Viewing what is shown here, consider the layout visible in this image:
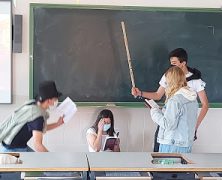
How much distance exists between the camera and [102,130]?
14.4ft

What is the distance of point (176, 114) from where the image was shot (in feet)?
11.1

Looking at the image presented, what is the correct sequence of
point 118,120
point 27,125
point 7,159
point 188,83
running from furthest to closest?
point 118,120
point 188,83
point 27,125
point 7,159

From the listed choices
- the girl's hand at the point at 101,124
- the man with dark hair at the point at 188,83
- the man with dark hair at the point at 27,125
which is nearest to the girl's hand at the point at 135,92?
the man with dark hair at the point at 188,83

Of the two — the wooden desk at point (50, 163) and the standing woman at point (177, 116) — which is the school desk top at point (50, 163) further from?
the standing woman at point (177, 116)

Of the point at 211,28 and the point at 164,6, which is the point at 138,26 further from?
the point at 211,28

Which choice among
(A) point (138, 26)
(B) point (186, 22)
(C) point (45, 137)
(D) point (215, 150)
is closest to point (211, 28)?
(B) point (186, 22)

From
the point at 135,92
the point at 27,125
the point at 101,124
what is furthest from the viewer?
the point at 135,92

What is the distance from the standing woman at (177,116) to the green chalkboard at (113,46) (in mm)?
1168

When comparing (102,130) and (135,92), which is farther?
(135,92)

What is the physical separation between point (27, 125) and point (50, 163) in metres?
0.58

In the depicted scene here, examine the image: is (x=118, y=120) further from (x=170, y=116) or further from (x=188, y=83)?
(x=170, y=116)

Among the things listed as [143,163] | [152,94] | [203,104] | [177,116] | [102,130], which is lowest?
[143,163]

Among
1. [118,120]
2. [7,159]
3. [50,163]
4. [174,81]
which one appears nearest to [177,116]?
[174,81]

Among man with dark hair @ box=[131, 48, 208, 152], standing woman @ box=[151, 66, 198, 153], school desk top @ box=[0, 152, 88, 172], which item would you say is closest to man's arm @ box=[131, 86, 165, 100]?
man with dark hair @ box=[131, 48, 208, 152]
